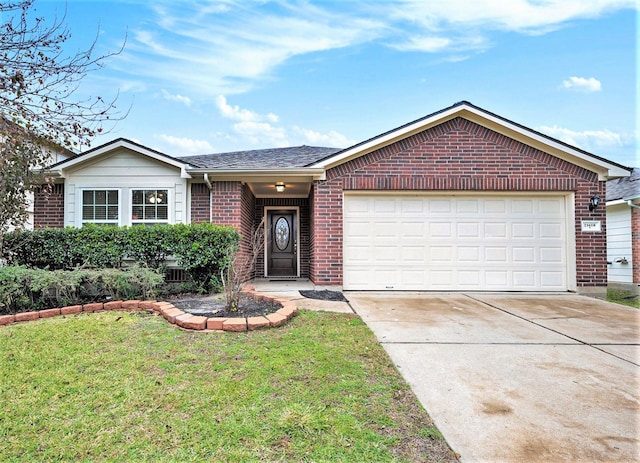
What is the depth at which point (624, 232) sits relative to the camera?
10.1 m

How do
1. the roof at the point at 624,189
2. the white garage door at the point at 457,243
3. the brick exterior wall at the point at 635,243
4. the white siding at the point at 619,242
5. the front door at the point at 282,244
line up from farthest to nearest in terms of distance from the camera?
1. the front door at the point at 282,244
2. the white siding at the point at 619,242
3. the roof at the point at 624,189
4. the brick exterior wall at the point at 635,243
5. the white garage door at the point at 457,243

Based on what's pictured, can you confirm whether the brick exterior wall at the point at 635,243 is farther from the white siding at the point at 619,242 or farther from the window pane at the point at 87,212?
the window pane at the point at 87,212

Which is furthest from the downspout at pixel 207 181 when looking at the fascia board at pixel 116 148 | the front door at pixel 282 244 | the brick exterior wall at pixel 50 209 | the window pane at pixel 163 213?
the brick exterior wall at pixel 50 209

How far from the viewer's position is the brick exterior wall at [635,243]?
9.70m

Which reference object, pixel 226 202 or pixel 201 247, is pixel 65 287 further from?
pixel 226 202

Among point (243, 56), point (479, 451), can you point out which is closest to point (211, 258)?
point (479, 451)

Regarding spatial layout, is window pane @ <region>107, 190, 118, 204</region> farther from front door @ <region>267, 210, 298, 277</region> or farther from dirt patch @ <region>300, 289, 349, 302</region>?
dirt patch @ <region>300, 289, 349, 302</region>

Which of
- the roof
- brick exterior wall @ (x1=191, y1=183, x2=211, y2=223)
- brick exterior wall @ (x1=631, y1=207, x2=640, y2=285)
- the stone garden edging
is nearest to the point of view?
the stone garden edging

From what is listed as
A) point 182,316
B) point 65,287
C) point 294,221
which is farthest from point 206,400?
point 294,221

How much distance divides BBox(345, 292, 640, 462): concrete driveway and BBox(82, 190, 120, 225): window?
20.4ft

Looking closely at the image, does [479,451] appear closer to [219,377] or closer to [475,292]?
A: [219,377]

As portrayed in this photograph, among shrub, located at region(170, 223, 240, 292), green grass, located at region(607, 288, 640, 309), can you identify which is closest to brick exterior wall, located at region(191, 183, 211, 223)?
shrub, located at region(170, 223, 240, 292)

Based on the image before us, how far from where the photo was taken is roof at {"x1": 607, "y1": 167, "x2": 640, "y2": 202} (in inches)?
387

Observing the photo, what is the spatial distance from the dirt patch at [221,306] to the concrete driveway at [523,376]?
58.1 inches
